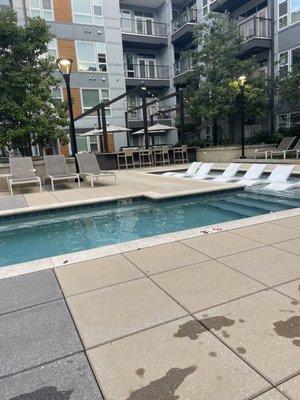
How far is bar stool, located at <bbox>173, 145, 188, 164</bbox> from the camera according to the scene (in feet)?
64.5

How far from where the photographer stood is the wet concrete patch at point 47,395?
1.83 meters

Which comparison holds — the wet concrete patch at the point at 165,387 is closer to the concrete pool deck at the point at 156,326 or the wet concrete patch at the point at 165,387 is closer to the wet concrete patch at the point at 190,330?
the concrete pool deck at the point at 156,326

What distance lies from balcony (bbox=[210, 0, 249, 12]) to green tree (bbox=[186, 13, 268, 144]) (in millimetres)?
2341

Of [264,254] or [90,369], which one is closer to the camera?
[90,369]

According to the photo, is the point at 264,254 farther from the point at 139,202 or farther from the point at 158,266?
the point at 139,202

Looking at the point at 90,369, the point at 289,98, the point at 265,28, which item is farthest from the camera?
the point at 265,28

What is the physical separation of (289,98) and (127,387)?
789 inches

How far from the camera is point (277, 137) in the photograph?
19906 mm

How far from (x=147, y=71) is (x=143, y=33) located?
316cm

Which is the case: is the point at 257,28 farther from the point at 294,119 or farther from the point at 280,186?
the point at 280,186

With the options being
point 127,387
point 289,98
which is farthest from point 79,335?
point 289,98

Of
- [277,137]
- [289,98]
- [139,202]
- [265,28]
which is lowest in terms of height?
[139,202]

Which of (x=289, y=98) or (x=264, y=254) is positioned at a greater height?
(x=289, y=98)

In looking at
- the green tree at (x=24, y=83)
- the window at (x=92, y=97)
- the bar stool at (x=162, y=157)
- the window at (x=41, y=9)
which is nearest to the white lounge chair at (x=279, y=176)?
the green tree at (x=24, y=83)
